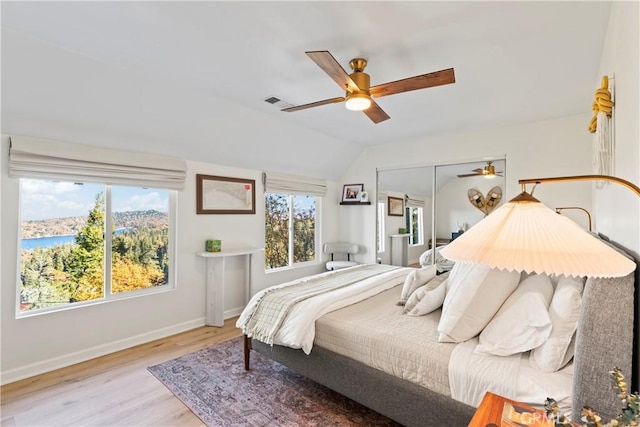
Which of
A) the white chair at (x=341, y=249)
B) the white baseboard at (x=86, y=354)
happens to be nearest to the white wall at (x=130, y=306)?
the white baseboard at (x=86, y=354)

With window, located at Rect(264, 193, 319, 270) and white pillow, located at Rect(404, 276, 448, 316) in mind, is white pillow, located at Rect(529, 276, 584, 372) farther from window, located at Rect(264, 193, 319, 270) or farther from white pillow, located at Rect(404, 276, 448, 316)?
window, located at Rect(264, 193, 319, 270)

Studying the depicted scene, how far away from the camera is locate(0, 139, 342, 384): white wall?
2.58 m

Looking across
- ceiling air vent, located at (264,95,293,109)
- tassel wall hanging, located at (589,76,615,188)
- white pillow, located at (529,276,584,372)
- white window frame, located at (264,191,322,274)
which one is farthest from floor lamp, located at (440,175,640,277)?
white window frame, located at (264,191,322,274)

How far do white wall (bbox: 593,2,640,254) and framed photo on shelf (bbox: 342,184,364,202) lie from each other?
3734 mm

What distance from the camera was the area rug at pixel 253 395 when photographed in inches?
82.7

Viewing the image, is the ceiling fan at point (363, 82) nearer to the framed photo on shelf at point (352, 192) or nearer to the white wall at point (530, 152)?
the white wall at point (530, 152)

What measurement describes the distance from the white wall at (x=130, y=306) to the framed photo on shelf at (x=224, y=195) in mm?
76

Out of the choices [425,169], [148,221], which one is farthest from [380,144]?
[148,221]

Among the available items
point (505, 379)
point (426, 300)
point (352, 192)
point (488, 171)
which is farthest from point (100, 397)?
point (488, 171)

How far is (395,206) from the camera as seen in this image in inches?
201

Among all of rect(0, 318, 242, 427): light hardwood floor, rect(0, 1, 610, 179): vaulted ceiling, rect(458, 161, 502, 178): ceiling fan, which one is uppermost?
rect(0, 1, 610, 179): vaulted ceiling

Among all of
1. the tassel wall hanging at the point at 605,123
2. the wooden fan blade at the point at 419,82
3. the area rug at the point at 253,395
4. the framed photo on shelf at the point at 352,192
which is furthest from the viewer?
the framed photo on shelf at the point at 352,192

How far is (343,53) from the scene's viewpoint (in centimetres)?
228

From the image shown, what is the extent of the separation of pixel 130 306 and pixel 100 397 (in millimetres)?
1081
